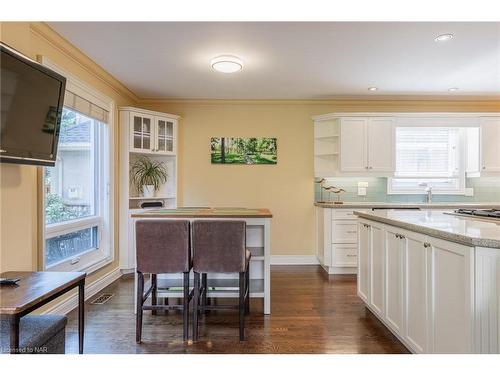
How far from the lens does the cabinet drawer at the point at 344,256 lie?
14.0 ft

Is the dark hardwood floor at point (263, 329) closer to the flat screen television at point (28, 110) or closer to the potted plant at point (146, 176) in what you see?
the flat screen television at point (28, 110)

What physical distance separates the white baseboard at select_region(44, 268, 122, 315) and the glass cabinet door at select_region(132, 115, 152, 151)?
178cm

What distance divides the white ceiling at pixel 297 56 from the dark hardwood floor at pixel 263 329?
2.61 metres

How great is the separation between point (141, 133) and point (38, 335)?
331 centimetres

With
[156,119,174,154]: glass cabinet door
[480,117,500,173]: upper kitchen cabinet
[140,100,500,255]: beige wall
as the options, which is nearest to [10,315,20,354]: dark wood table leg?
[156,119,174,154]: glass cabinet door

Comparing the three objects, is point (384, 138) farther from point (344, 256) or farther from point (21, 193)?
point (21, 193)

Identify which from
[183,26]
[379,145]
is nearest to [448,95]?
[379,145]

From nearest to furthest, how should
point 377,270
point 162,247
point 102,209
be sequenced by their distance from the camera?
point 162,247 < point 377,270 < point 102,209

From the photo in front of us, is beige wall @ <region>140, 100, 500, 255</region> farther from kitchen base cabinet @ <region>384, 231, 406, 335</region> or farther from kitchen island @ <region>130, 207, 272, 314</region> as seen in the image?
kitchen base cabinet @ <region>384, 231, 406, 335</region>

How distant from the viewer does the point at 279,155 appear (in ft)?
16.0

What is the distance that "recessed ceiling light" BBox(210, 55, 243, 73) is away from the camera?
318 centimetres

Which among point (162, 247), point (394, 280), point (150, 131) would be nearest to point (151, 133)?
point (150, 131)

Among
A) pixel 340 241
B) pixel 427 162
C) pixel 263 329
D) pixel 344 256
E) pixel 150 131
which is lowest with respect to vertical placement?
pixel 263 329
